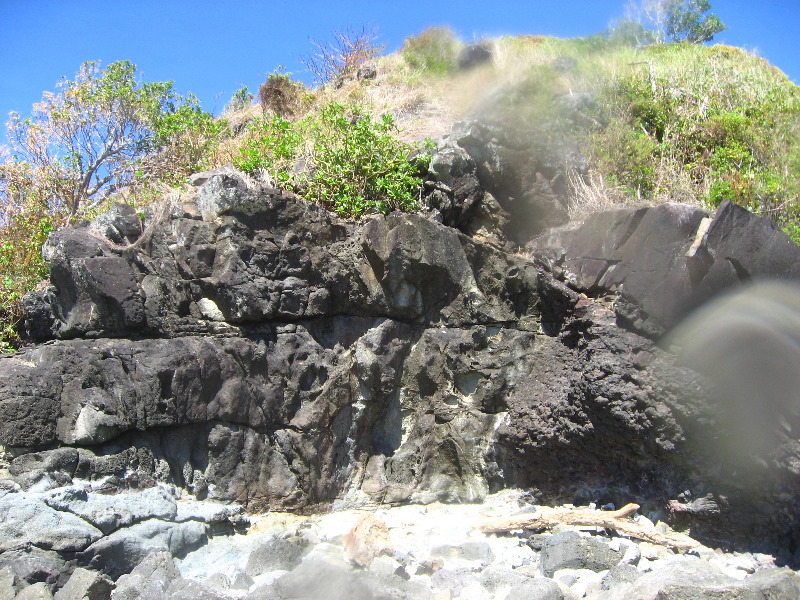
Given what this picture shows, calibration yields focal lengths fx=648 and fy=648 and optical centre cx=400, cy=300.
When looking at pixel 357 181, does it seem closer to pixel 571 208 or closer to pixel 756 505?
pixel 571 208

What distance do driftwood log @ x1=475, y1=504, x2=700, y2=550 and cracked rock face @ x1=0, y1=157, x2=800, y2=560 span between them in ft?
0.85

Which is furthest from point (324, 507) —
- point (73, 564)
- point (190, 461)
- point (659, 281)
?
point (659, 281)

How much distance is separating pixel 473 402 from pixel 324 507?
171 cm

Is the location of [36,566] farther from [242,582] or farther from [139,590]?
[242,582]

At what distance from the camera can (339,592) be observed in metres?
4.08

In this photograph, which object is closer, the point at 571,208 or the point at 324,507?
the point at 324,507

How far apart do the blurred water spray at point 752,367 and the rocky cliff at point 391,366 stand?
0.08 feet

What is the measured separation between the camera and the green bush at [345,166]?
6.59 metres

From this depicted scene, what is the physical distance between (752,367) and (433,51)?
8126mm

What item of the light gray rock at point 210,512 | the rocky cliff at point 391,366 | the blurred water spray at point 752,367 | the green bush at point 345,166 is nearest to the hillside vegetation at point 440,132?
the green bush at point 345,166

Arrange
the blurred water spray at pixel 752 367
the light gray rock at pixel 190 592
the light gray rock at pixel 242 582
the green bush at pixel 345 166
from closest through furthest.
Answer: the light gray rock at pixel 190 592 < the light gray rock at pixel 242 582 < the blurred water spray at pixel 752 367 < the green bush at pixel 345 166

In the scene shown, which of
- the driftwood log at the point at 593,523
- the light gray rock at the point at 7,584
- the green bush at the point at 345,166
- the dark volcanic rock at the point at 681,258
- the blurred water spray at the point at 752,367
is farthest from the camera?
the green bush at the point at 345,166

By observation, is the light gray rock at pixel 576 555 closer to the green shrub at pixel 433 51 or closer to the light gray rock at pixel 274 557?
the light gray rock at pixel 274 557

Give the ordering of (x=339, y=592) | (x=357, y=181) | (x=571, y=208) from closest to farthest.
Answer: (x=339, y=592), (x=357, y=181), (x=571, y=208)
